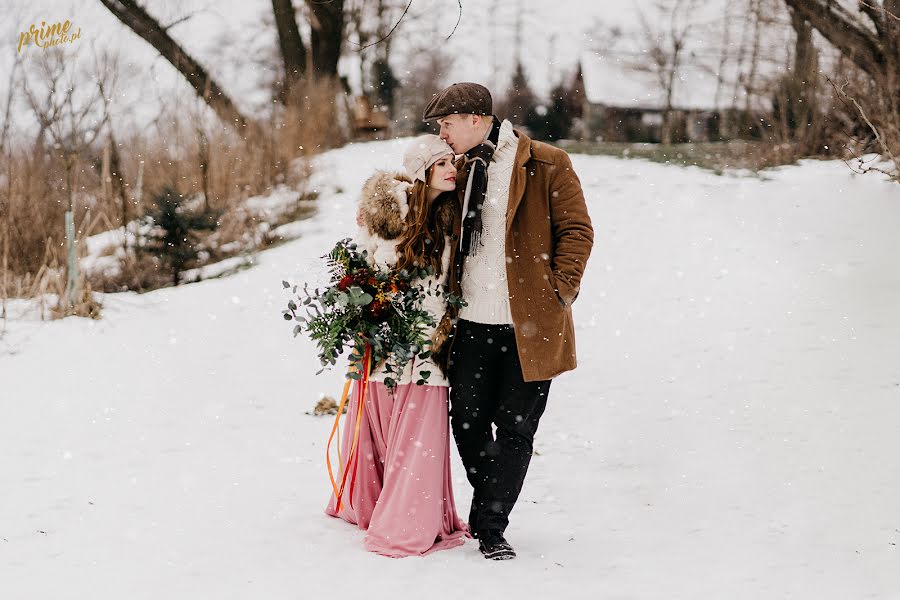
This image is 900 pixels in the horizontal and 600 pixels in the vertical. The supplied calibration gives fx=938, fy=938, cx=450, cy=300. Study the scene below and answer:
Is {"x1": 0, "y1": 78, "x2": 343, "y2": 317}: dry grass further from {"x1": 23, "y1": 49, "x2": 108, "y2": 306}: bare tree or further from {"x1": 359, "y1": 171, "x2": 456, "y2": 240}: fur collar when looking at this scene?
{"x1": 359, "y1": 171, "x2": 456, "y2": 240}: fur collar

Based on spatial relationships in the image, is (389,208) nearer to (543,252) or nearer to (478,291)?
(478,291)

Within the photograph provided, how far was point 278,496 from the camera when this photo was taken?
14.8 feet

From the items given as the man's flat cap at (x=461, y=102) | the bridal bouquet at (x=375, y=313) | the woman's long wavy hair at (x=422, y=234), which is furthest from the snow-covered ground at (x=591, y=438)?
the man's flat cap at (x=461, y=102)

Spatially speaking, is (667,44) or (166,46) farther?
(667,44)

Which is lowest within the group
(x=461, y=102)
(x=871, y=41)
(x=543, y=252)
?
(x=543, y=252)

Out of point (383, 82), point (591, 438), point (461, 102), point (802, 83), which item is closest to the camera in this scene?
point (461, 102)

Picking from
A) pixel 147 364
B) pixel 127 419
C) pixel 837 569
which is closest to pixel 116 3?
pixel 147 364

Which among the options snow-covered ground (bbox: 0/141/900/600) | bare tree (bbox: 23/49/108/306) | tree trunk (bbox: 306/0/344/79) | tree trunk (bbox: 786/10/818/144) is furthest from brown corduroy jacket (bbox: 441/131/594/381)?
tree trunk (bbox: 306/0/344/79)

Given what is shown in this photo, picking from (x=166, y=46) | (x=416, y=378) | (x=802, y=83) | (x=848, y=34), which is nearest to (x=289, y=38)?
(x=166, y=46)

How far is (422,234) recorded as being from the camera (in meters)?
3.72

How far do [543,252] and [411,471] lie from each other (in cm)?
101

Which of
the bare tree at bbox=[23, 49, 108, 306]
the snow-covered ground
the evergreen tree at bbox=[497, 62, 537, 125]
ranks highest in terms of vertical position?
the evergreen tree at bbox=[497, 62, 537, 125]

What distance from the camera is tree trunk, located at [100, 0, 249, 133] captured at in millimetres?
12518

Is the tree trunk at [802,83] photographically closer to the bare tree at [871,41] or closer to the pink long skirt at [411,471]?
the bare tree at [871,41]
